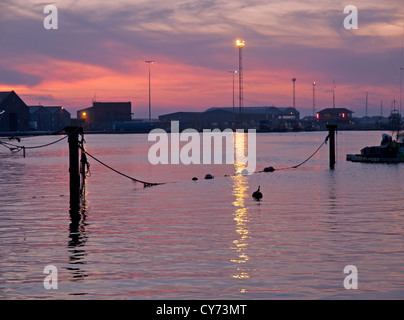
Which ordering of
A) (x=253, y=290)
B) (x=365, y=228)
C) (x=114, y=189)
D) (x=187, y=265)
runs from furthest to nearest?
(x=114, y=189)
(x=365, y=228)
(x=187, y=265)
(x=253, y=290)

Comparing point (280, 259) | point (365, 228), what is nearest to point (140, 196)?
point (365, 228)

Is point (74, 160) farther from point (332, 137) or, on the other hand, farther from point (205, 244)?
point (332, 137)

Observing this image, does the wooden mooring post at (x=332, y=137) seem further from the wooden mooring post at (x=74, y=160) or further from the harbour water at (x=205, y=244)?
the wooden mooring post at (x=74, y=160)

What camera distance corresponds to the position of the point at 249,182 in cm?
4906

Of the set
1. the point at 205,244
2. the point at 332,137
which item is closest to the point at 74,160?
the point at 205,244

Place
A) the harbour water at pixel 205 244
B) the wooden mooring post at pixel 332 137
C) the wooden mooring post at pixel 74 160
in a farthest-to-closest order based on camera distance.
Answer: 1. the wooden mooring post at pixel 332 137
2. the wooden mooring post at pixel 74 160
3. the harbour water at pixel 205 244

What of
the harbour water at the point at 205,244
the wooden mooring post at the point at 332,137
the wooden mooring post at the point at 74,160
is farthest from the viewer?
the wooden mooring post at the point at 332,137

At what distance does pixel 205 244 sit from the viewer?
21281 mm

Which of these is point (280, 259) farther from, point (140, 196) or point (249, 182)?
point (249, 182)

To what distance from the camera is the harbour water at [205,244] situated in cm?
1543

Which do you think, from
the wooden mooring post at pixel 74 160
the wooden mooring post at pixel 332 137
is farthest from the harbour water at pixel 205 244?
the wooden mooring post at pixel 332 137

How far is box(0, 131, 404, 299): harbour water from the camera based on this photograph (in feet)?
50.6

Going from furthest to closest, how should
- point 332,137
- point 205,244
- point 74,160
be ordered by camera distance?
point 332,137 < point 74,160 < point 205,244
